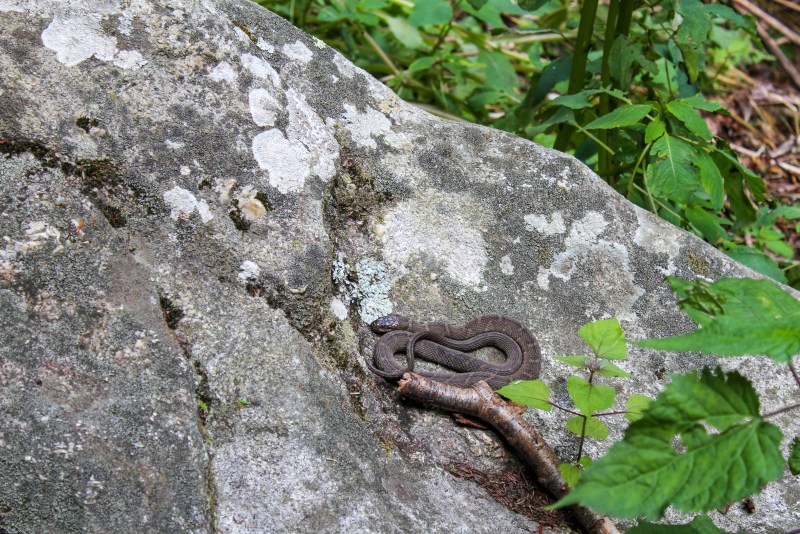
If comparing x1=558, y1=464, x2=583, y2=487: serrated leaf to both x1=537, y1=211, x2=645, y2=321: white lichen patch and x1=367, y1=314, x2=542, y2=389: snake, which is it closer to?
x1=367, y1=314, x2=542, y2=389: snake

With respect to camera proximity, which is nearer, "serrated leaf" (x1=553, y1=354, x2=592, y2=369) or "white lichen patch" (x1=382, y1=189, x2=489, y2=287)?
"serrated leaf" (x1=553, y1=354, x2=592, y2=369)

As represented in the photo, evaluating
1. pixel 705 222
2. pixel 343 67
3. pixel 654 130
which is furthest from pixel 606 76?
pixel 343 67

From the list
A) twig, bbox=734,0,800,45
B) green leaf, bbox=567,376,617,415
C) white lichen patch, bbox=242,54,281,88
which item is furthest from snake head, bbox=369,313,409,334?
twig, bbox=734,0,800,45

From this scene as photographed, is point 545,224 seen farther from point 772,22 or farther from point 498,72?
point 772,22

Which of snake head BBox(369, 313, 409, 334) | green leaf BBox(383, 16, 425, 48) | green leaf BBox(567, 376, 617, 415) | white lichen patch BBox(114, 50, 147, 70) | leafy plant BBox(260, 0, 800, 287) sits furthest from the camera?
green leaf BBox(383, 16, 425, 48)

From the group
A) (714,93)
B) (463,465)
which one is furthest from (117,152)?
(714,93)

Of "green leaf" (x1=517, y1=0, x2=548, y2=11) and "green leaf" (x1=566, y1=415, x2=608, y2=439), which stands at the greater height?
"green leaf" (x1=517, y1=0, x2=548, y2=11)

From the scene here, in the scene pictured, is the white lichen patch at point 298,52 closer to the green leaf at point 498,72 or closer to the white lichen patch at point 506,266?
the white lichen patch at point 506,266
